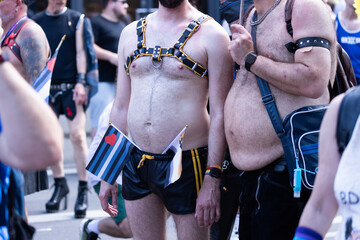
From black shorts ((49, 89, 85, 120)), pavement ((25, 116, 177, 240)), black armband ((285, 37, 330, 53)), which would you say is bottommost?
pavement ((25, 116, 177, 240))

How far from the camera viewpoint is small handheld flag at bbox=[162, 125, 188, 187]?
3590 millimetres

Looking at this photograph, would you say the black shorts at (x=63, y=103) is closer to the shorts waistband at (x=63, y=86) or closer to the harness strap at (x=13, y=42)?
the shorts waistband at (x=63, y=86)

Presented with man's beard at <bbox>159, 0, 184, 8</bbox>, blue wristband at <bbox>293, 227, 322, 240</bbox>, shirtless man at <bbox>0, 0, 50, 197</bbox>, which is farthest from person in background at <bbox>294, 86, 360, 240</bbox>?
shirtless man at <bbox>0, 0, 50, 197</bbox>

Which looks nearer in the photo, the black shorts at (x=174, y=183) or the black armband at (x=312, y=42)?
the black armband at (x=312, y=42)

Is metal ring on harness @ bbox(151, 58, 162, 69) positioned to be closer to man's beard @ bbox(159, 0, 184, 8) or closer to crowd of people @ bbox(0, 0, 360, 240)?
crowd of people @ bbox(0, 0, 360, 240)

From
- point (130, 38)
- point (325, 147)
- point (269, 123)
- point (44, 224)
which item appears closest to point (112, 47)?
point (44, 224)

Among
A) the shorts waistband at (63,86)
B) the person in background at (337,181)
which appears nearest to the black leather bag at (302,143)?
the person in background at (337,181)

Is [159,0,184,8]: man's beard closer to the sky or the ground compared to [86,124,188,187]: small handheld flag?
closer to the sky

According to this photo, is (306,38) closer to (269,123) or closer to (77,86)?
(269,123)

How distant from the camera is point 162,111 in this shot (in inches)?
146

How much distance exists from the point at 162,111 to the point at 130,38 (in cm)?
50

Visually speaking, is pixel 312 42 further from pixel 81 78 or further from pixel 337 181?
pixel 81 78

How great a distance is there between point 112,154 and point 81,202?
3.29 m

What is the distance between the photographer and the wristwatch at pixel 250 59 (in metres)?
3.46
